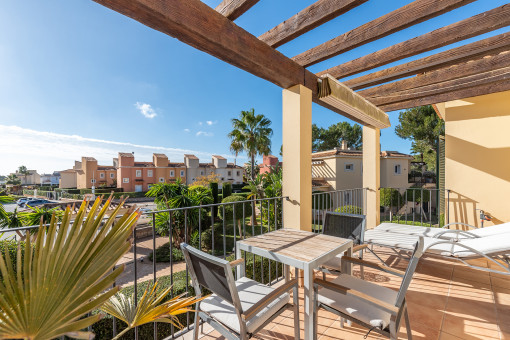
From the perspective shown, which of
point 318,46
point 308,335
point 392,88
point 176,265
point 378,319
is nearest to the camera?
point 378,319

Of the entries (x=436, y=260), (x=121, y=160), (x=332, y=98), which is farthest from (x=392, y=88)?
(x=121, y=160)

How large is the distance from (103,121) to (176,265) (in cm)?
3511

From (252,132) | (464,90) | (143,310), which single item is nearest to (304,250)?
(143,310)

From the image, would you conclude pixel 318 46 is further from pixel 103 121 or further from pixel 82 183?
pixel 82 183

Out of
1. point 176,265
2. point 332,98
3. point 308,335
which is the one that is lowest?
point 176,265

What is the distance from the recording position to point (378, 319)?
1395 millimetres

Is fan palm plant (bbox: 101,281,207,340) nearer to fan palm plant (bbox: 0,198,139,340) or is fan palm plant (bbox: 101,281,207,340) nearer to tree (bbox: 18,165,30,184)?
fan palm plant (bbox: 0,198,139,340)

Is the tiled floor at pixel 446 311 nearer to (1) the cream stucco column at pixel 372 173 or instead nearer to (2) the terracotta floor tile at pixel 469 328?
(2) the terracotta floor tile at pixel 469 328

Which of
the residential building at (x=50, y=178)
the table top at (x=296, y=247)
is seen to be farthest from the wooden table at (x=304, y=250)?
the residential building at (x=50, y=178)

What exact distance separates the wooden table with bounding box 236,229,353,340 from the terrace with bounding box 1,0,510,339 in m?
0.17

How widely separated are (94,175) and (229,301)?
43540 millimetres

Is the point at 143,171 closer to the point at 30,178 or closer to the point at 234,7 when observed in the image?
the point at 234,7

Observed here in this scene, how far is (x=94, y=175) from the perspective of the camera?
36.3m

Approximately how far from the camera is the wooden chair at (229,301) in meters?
1.30
